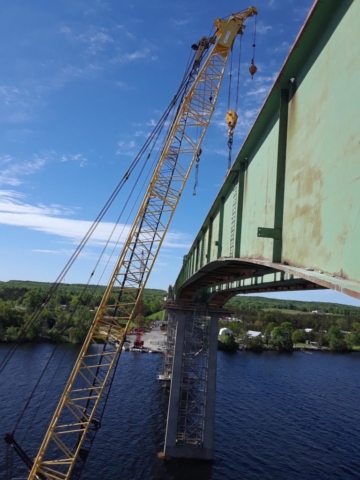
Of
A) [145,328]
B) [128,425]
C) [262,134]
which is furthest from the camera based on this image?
[145,328]

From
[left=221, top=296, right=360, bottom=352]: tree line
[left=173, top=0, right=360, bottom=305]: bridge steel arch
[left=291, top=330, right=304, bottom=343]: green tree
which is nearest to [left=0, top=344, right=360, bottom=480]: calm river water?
[left=173, top=0, right=360, bottom=305]: bridge steel arch

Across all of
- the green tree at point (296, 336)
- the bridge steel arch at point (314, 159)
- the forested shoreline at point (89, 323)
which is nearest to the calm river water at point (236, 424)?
the forested shoreline at point (89, 323)

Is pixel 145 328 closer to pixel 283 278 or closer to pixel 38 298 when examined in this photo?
pixel 38 298

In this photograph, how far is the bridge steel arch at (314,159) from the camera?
4770mm

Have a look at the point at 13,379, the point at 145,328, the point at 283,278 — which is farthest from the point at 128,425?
the point at 145,328

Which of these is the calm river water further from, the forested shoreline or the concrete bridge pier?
the forested shoreline

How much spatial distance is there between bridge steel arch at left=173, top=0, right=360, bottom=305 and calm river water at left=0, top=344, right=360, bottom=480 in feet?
82.9

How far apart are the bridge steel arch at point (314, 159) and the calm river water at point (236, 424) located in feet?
82.9

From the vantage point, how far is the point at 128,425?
3669 centimetres

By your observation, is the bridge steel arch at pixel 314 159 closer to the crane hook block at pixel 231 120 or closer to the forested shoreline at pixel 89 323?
the crane hook block at pixel 231 120

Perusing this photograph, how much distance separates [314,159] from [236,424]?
37.7 metres

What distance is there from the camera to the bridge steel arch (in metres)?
4.77

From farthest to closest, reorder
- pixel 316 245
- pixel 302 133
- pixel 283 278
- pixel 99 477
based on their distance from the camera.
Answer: pixel 99 477
pixel 283 278
pixel 302 133
pixel 316 245

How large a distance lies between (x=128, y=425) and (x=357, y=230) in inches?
1463
